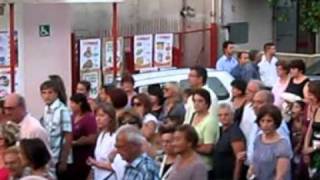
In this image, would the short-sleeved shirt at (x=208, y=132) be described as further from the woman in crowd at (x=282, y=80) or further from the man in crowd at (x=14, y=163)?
the man in crowd at (x=14, y=163)

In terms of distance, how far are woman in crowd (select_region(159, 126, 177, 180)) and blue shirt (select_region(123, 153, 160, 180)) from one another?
60cm

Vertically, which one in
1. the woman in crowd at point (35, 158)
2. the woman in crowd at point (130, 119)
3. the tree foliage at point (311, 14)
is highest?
the tree foliage at point (311, 14)

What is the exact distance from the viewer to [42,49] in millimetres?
17969

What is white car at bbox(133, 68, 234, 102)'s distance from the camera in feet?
50.6

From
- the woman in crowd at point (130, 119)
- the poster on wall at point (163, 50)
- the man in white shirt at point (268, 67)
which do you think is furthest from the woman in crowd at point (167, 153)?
the poster on wall at point (163, 50)

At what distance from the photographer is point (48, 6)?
18.1 metres

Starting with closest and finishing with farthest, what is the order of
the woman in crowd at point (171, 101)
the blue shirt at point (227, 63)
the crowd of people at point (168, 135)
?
the crowd of people at point (168, 135) → the woman in crowd at point (171, 101) → the blue shirt at point (227, 63)

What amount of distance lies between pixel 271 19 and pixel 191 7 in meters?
3.43

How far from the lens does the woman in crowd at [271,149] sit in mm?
9125

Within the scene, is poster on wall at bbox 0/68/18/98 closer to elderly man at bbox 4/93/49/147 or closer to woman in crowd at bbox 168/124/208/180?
elderly man at bbox 4/93/49/147

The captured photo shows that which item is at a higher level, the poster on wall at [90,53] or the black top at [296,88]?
the poster on wall at [90,53]

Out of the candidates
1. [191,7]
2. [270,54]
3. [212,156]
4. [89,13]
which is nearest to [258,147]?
[212,156]

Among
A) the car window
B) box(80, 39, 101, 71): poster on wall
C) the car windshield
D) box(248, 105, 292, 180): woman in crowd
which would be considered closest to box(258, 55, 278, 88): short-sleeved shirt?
the car windshield

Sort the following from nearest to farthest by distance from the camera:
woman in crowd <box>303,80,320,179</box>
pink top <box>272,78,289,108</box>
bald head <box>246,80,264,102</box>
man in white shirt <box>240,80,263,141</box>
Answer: woman in crowd <box>303,80,320,179</box> < man in white shirt <box>240,80,263,141</box> < bald head <box>246,80,264,102</box> < pink top <box>272,78,289,108</box>
